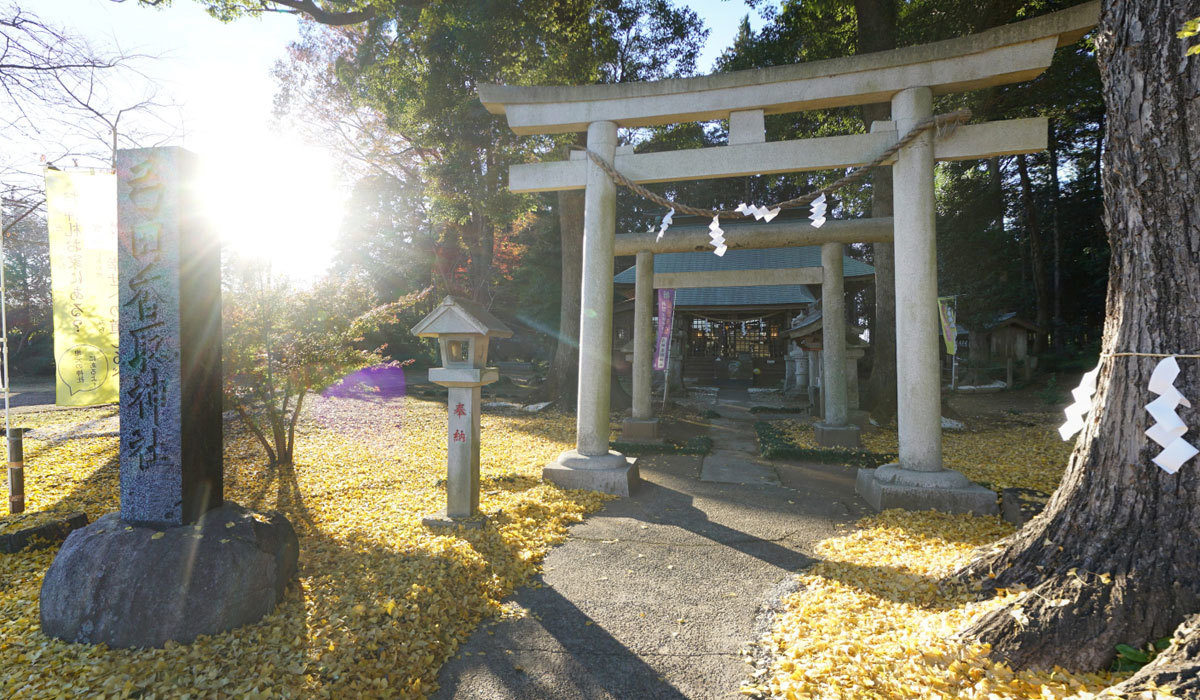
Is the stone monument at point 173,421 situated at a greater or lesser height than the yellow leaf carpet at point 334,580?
greater

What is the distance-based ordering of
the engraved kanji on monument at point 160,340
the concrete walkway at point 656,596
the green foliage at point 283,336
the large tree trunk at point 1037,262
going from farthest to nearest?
the large tree trunk at point 1037,262 → the green foliage at point 283,336 → the engraved kanji on monument at point 160,340 → the concrete walkway at point 656,596

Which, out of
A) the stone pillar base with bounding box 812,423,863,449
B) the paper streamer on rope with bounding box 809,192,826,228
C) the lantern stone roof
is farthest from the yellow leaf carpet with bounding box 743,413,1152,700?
the stone pillar base with bounding box 812,423,863,449

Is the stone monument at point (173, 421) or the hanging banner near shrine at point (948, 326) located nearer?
the stone monument at point (173, 421)

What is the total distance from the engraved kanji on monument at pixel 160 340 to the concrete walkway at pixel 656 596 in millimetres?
1969

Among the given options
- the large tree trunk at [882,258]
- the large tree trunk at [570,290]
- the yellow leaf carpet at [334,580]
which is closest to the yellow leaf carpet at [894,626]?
the yellow leaf carpet at [334,580]

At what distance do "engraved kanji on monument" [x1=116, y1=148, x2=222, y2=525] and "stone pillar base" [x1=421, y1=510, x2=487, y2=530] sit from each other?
1620 millimetres

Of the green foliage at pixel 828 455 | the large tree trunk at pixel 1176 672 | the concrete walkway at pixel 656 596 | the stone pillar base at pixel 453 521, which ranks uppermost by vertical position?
the large tree trunk at pixel 1176 672

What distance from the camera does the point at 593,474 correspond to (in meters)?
5.61

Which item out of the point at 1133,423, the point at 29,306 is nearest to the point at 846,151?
the point at 1133,423

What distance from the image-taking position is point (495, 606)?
3.20 meters

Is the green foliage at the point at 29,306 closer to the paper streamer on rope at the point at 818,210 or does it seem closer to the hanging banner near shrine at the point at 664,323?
the hanging banner near shrine at the point at 664,323

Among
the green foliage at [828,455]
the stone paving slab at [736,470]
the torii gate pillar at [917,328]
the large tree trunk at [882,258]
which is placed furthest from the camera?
the large tree trunk at [882,258]

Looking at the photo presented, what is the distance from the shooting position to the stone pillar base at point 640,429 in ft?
28.9

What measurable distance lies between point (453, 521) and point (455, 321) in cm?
164
